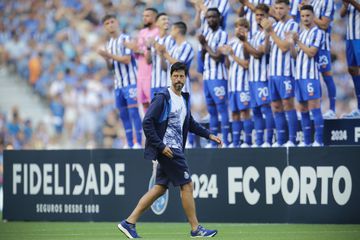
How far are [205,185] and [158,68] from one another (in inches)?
101

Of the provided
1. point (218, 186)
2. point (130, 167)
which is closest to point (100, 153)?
point (130, 167)

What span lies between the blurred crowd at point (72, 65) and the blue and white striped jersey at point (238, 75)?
6607 mm

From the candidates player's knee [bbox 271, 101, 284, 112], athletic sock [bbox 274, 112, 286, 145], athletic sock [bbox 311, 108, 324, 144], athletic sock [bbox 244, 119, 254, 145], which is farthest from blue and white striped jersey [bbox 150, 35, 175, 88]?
athletic sock [bbox 311, 108, 324, 144]

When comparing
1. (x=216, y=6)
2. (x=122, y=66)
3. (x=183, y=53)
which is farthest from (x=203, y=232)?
(x=122, y=66)

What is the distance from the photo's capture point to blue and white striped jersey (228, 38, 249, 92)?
53.9 ft

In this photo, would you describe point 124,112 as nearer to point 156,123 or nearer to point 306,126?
point 306,126

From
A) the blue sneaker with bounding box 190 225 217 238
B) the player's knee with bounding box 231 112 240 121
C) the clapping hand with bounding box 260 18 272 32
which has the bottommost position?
the blue sneaker with bounding box 190 225 217 238

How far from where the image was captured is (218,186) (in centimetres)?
1558

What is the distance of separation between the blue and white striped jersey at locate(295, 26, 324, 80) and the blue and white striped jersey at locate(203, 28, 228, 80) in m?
1.59

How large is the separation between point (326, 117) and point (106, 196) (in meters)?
3.84

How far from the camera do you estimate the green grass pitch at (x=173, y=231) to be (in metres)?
12.3

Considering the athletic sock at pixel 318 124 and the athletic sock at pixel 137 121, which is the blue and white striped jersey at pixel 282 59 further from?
the athletic sock at pixel 137 121

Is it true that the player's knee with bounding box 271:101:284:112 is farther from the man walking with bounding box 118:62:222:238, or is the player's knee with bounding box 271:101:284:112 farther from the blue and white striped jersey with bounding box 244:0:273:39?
the man walking with bounding box 118:62:222:238

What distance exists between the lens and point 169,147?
12008mm
